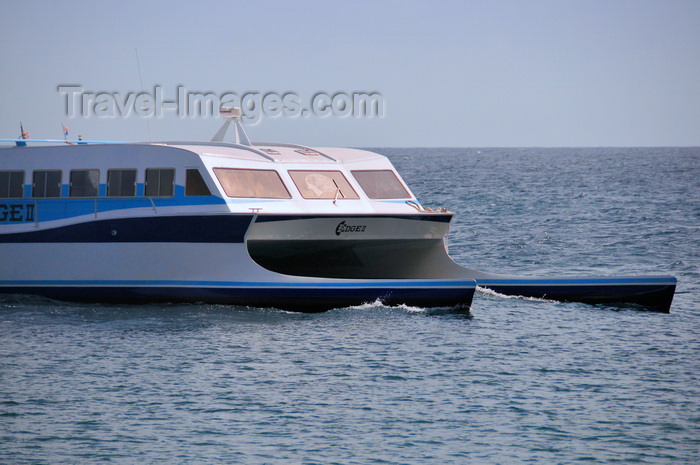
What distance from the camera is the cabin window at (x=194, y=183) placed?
23594 millimetres

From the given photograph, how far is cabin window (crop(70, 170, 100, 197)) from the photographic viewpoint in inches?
980

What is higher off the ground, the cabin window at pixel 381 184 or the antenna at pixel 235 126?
the antenna at pixel 235 126

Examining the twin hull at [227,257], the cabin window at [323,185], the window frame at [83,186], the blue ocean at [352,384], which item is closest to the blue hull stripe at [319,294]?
the twin hull at [227,257]

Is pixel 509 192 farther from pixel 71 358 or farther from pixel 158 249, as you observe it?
pixel 71 358

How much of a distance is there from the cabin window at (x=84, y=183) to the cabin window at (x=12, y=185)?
1.65 m

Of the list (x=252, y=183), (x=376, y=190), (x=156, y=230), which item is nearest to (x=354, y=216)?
(x=376, y=190)

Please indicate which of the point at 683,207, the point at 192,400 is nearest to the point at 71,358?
the point at 192,400

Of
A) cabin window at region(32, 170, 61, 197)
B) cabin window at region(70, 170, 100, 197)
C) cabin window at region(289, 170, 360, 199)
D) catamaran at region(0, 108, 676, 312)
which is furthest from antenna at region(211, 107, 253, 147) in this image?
cabin window at region(32, 170, 61, 197)

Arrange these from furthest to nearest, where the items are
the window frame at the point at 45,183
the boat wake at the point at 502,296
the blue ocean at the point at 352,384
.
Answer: the boat wake at the point at 502,296 → the window frame at the point at 45,183 → the blue ocean at the point at 352,384

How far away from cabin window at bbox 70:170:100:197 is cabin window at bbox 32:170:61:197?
0.46 m

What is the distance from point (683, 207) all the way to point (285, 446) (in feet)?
172

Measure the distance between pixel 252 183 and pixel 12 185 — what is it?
6658mm

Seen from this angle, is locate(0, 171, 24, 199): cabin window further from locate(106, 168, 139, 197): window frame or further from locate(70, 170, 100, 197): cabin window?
locate(106, 168, 139, 197): window frame

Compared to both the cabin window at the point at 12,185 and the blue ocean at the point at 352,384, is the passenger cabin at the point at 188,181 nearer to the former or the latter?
the cabin window at the point at 12,185
